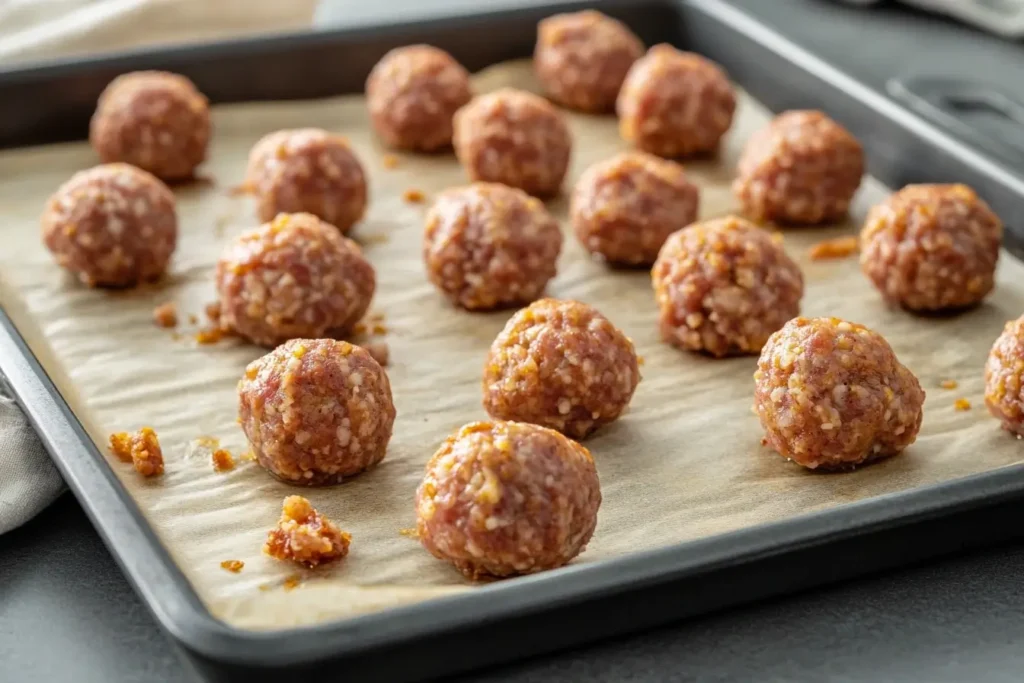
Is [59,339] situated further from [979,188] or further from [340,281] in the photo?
[979,188]

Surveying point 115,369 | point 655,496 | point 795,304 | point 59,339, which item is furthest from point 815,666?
point 59,339

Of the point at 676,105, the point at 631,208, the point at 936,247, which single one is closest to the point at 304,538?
the point at 631,208

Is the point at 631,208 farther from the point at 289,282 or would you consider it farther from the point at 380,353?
the point at 289,282

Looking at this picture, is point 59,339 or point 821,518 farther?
point 59,339

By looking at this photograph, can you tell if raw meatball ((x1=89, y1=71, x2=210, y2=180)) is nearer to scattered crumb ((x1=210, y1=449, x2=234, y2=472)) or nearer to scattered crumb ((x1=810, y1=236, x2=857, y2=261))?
scattered crumb ((x1=210, y1=449, x2=234, y2=472))

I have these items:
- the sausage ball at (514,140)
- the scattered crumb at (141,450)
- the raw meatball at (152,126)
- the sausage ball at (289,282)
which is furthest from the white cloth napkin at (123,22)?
the scattered crumb at (141,450)

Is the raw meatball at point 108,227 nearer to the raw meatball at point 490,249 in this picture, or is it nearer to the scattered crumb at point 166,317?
the scattered crumb at point 166,317
